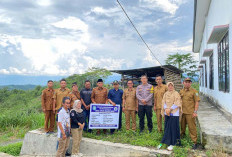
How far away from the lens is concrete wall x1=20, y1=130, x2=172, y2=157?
4.94m

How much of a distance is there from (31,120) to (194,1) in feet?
35.5

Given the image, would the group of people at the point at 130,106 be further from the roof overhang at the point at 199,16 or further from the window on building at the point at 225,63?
the roof overhang at the point at 199,16

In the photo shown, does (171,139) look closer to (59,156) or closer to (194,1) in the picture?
(59,156)

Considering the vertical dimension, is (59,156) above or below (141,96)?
below

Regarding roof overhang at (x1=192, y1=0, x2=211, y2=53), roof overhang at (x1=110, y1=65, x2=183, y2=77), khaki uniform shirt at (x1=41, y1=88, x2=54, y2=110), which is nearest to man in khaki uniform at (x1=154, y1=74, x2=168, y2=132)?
khaki uniform shirt at (x1=41, y1=88, x2=54, y2=110)

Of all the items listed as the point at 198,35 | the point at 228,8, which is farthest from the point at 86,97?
the point at 198,35

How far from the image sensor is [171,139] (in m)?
5.10

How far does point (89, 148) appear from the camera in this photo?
5652 mm

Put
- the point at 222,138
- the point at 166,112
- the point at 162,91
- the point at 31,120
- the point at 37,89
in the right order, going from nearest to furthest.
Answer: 1. the point at 222,138
2. the point at 166,112
3. the point at 162,91
4. the point at 31,120
5. the point at 37,89

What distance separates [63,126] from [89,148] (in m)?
1.10

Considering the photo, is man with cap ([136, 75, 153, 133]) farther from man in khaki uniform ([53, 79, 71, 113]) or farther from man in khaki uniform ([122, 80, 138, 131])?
man in khaki uniform ([53, 79, 71, 113])

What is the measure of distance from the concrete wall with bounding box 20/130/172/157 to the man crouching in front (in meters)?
0.71

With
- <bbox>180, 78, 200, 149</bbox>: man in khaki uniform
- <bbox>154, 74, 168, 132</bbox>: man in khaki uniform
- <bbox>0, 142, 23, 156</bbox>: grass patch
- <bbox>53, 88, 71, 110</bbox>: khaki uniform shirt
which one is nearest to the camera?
<bbox>180, 78, 200, 149</bbox>: man in khaki uniform

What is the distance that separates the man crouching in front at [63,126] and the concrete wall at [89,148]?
0.71 metres
